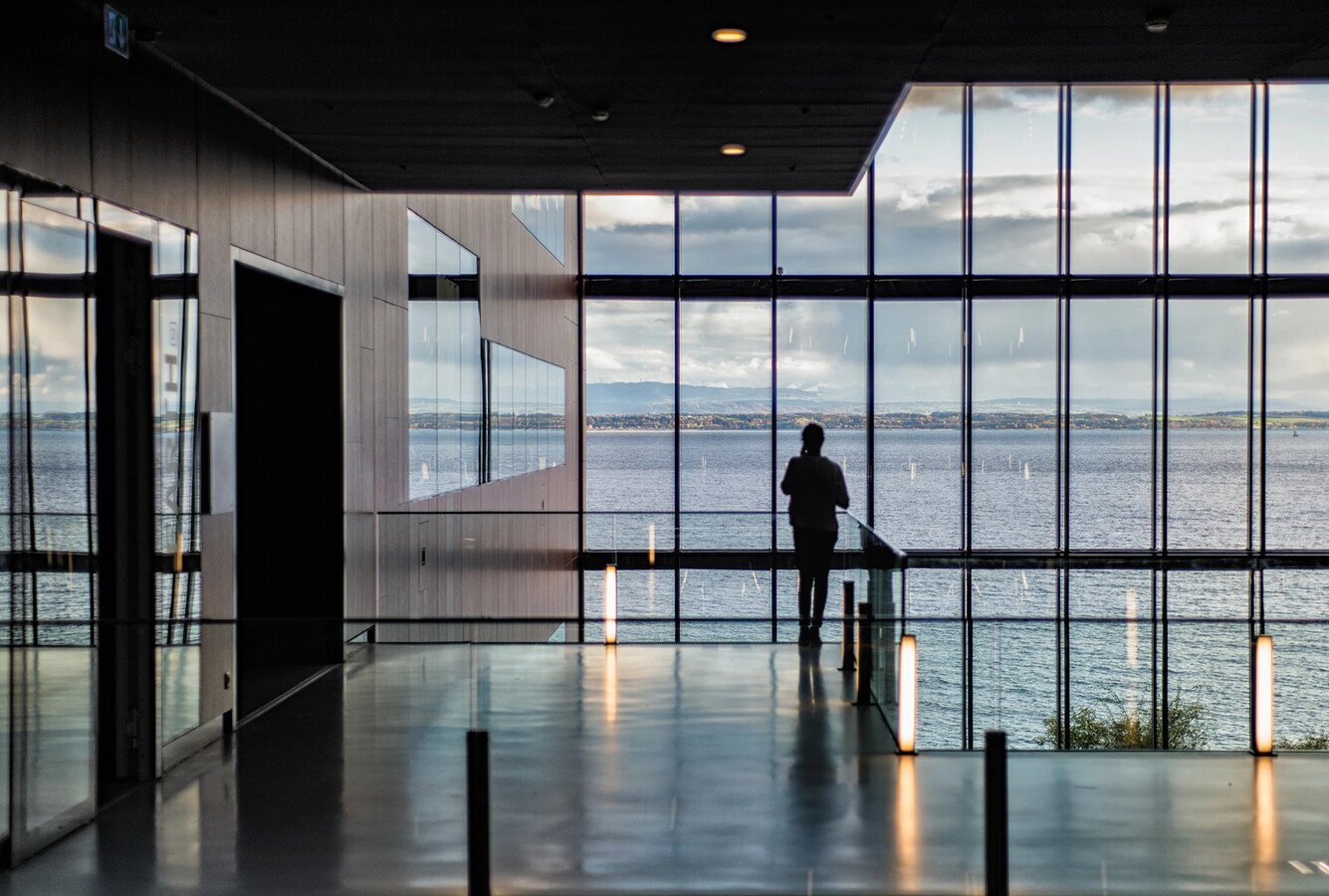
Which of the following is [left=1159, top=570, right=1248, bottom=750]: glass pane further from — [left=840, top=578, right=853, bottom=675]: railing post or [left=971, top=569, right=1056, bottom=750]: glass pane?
[left=840, top=578, right=853, bottom=675]: railing post

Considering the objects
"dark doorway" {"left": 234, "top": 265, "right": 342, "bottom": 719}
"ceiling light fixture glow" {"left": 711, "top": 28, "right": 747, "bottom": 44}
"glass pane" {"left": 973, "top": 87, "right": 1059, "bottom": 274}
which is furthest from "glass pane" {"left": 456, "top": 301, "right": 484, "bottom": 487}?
"glass pane" {"left": 973, "top": 87, "right": 1059, "bottom": 274}

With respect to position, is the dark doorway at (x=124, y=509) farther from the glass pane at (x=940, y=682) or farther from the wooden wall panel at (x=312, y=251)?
the glass pane at (x=940, y=682)

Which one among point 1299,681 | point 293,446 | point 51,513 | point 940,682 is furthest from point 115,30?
point 1299,681

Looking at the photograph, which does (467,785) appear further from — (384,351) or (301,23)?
(384,351)

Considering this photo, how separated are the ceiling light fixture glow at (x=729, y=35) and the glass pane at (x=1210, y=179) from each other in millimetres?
6576

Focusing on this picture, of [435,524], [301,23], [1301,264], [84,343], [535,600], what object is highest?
[1301,264]

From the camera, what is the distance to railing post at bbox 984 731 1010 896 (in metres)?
3.85

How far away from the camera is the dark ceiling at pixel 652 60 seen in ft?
16.9

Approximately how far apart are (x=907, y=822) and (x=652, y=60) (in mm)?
3569

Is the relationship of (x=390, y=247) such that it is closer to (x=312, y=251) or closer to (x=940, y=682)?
(x=312, y=251)

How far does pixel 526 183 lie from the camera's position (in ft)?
30.1

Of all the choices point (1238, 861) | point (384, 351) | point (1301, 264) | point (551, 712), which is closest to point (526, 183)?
point (384, 351)

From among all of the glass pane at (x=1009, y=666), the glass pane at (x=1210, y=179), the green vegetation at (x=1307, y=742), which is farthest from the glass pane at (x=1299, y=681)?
the glass pane at (x=1210, y=179)

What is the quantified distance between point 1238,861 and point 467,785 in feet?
8.46
